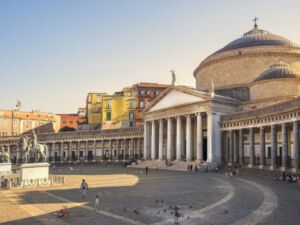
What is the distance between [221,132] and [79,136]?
36007 millimetres

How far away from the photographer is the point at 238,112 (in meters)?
46.6

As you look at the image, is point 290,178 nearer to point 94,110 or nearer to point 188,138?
point 188,138

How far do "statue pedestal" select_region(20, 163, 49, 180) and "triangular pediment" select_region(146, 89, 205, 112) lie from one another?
25.1 meters

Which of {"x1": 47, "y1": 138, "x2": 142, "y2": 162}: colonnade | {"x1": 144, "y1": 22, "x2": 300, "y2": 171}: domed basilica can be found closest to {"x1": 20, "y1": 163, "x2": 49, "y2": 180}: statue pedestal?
{"x1": 144, "y1": 22, "x2": 300, "y2": 171}: domed basilica

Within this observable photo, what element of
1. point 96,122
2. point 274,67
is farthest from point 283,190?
point 96,122

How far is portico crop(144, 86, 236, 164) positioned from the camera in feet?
159

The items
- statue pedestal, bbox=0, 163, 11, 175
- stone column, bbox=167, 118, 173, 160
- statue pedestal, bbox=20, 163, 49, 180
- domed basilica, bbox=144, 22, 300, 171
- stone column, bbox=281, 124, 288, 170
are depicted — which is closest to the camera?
statue pedestal, bbox=20, 163, 49, 180

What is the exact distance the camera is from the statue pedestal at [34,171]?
30812mm

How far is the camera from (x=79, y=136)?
2953 inches

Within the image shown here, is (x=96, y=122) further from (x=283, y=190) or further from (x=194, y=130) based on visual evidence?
(x=283, y=190)

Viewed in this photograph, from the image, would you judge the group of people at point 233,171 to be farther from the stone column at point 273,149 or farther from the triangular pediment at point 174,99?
the triangular pediment at point 174,99

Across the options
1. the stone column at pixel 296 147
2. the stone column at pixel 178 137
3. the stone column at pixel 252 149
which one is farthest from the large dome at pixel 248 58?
the stone column at pixel 296 147

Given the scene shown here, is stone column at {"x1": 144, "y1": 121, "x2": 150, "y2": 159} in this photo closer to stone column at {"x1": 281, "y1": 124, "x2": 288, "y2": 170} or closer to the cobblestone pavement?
stone column at {"x1": 281, "y1": 124, "x2": 288, "y2": 170}

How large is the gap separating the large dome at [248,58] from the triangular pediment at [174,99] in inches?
387
